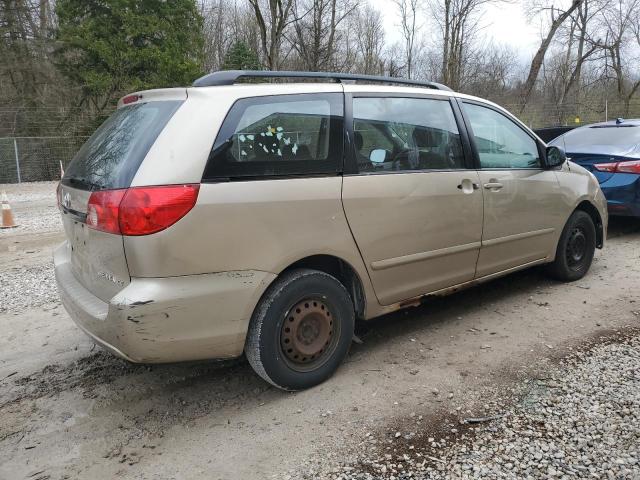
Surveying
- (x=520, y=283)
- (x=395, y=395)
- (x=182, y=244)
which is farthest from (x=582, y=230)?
(x=182, y=244)

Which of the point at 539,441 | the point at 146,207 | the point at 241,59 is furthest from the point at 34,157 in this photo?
the point at 539,441

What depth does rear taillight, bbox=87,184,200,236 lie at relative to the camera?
2.50 metres

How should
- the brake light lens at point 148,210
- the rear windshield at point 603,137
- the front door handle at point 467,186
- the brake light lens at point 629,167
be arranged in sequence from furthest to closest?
1. the rear windshield at point 603,137
2. the brake light lens at point 629,167
3. the front door handle at point 467,186
4. the brake light lens at point 148,210

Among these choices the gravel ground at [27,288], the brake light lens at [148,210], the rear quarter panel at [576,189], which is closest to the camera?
the brake light lens at [148,210]

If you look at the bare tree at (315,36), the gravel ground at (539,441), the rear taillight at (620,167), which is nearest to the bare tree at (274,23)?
the bare tree at (315,36)

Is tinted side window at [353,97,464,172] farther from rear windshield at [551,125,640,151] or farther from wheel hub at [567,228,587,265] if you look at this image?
rear windshield at [551,125,640,151]

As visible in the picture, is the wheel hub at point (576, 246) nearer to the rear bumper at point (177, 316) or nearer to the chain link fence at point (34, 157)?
the rear bumper at point (177, 316)

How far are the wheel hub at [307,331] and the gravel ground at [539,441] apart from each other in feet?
2.35

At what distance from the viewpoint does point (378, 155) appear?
133 inches

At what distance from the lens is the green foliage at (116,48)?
19.0 m

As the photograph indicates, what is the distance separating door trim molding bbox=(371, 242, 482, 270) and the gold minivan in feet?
0.03

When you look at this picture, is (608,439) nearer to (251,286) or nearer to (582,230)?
(251,286)

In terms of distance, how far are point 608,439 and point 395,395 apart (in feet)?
3.63

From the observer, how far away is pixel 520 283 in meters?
5.14
